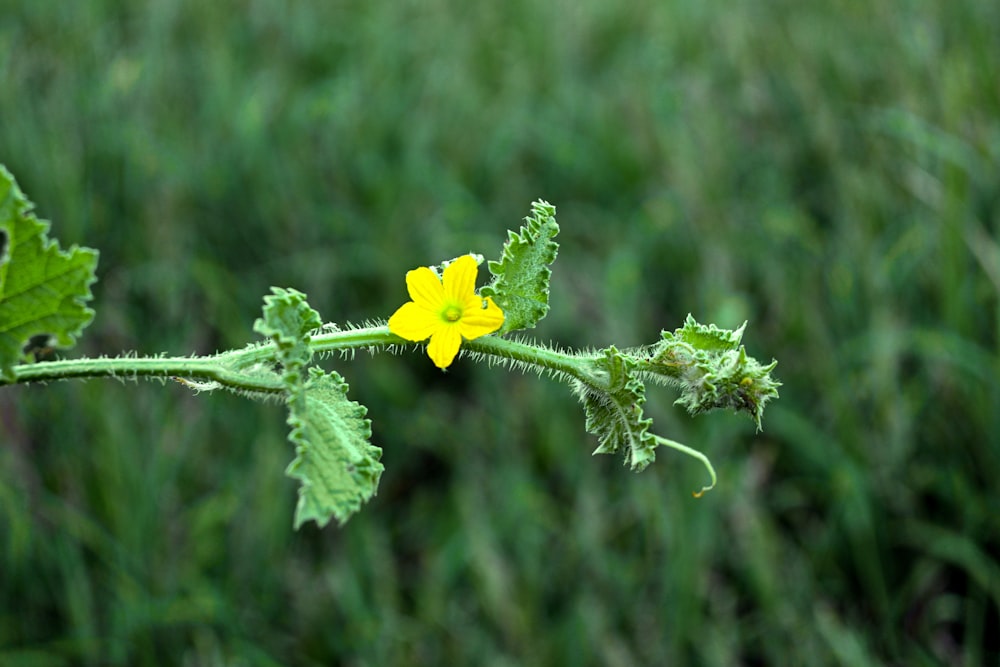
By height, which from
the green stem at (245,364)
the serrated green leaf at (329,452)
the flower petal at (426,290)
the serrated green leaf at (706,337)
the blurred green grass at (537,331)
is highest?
the blurred green grass at (537,331)

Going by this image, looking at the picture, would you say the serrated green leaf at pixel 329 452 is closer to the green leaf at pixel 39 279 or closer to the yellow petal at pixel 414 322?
the yellow petal at pixel 414 322

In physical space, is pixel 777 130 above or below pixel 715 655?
above

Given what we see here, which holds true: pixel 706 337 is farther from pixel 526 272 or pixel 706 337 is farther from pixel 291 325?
pixel 291 325

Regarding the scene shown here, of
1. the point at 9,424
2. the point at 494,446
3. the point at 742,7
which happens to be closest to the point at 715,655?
the point at 494,446

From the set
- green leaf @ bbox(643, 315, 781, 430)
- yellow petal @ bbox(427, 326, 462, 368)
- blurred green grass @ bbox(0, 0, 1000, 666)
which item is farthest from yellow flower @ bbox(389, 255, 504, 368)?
blurred green grass @ bbox(0, 0, 1000, 666)

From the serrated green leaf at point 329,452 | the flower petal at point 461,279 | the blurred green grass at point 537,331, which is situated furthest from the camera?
the blurred green grass at point 537,331

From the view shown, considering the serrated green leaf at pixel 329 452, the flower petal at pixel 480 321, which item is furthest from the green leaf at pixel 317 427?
the flower petal at pixel 480 321

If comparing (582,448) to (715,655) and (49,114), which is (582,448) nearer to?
(715,655)

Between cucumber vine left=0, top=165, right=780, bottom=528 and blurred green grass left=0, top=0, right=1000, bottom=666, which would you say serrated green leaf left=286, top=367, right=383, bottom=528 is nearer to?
cucumber vine left=0, top=165, right=780, bottom=528
